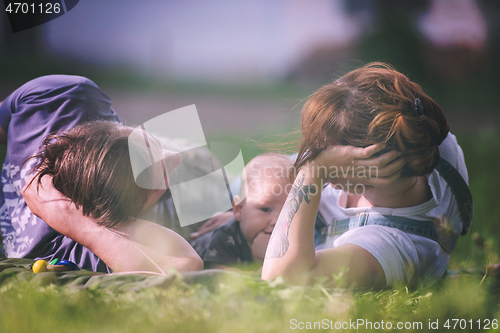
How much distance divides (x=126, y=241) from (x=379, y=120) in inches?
29.7

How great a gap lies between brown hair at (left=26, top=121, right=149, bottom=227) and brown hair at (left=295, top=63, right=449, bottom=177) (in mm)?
481

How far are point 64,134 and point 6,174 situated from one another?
13.4 inches

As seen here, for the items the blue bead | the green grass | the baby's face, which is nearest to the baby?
the baby's face

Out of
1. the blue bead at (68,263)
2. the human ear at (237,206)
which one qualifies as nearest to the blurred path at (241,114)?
the human ear at (237,206)

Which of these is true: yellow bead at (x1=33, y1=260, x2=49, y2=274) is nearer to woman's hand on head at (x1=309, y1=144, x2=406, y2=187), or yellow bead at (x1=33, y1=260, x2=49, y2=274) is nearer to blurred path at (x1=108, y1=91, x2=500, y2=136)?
blurred path at (x1=108, y1=91, x2=500, y2=136)

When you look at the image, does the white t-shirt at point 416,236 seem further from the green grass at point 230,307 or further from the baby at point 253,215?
the baby at point 253,215

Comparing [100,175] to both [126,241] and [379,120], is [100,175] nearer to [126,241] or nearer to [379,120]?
[126,241]

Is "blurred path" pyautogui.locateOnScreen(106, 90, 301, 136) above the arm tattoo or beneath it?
above

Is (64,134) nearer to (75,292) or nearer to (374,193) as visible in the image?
(75,292)

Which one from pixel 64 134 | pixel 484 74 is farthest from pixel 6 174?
pixel 484 74

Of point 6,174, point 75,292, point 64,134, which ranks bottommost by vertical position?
point 75,292

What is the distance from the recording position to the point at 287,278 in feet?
2.90

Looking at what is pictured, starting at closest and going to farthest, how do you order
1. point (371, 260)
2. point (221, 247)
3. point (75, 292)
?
point (75, 292), point (371, 260), point (221, 247)

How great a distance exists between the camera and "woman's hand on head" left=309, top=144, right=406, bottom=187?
92 cm
